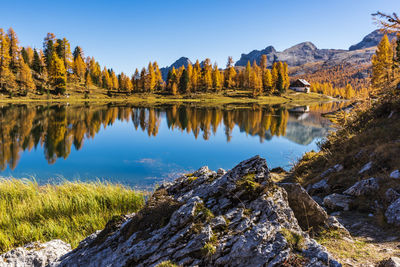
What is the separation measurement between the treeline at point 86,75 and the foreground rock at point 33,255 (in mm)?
85370

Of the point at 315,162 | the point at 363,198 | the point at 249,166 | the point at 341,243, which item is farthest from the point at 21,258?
the point at 315,162

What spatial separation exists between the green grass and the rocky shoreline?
2.13 m

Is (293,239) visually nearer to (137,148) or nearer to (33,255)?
(33,255)

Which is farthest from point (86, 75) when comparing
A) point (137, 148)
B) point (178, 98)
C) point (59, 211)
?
point (59, 211)

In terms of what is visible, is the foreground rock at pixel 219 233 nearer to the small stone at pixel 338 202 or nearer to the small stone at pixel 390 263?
the small stone at pixel 390 263

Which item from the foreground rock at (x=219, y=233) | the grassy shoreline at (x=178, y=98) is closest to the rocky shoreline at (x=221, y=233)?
the foreground rock at (x=219, y=233)

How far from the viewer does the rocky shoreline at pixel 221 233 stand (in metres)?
3.01

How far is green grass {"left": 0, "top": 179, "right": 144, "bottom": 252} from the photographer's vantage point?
6594 mm

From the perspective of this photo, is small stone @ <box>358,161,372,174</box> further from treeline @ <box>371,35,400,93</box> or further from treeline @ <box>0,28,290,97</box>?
treeline @ <box>0,28,290,97</box>

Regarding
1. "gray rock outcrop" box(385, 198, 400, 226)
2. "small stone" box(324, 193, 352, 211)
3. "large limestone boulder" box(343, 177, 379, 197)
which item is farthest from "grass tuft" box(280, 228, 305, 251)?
"large limestone boulder" box(343, 177, 379, 197)

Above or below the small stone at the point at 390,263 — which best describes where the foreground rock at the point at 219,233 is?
above

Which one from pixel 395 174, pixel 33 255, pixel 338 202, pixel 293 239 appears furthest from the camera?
pixel 338 202

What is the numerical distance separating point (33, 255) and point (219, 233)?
3.86 m

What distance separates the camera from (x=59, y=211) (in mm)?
8203
